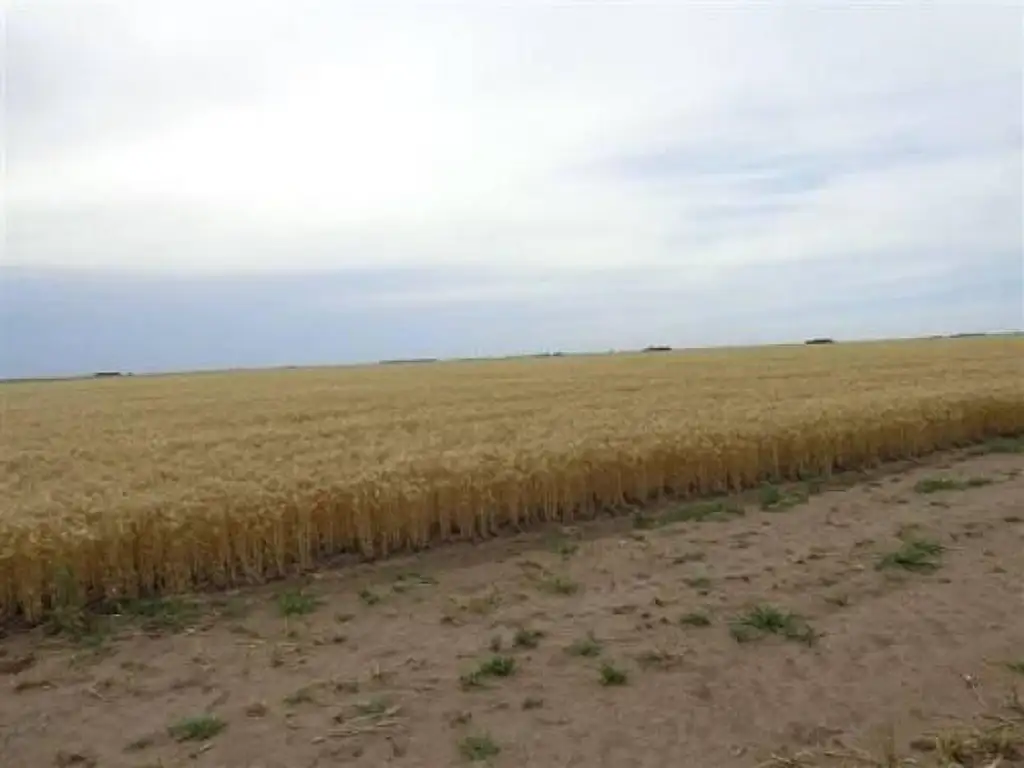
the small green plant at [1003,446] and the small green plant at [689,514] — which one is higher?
the small green plant at [1003,446]

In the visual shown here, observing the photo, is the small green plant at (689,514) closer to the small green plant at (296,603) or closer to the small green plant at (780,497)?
the small green plant at (780,497)

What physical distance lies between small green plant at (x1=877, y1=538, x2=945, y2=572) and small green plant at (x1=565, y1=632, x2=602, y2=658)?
3.51 metres

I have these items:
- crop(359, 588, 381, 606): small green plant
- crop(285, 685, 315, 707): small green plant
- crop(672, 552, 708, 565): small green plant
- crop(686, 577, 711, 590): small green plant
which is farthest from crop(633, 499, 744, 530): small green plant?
crop(285, 685, 315, 707): small green plant

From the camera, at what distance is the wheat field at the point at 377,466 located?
331 inches

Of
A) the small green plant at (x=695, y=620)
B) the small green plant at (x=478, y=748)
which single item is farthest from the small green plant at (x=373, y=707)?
the small green plant at (x=695, y=620)

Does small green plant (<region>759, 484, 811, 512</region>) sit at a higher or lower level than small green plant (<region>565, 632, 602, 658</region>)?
higher

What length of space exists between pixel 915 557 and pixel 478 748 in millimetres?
Result: 5695

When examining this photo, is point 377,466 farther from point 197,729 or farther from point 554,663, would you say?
point 197,729

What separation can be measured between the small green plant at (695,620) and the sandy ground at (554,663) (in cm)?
4

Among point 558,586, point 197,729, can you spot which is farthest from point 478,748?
point 558,586

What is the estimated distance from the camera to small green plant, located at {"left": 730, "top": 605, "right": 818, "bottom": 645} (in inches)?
273

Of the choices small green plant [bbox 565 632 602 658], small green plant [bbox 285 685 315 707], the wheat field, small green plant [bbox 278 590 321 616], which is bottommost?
small green plant [bbox 285 685 315 707]

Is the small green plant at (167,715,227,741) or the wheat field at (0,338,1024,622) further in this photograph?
the wheat field at (0,338,1024,622)

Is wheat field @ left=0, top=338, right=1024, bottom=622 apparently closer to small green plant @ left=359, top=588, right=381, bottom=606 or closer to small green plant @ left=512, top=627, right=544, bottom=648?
small green plant @ left=359, top=588, right=381, bottom=606
